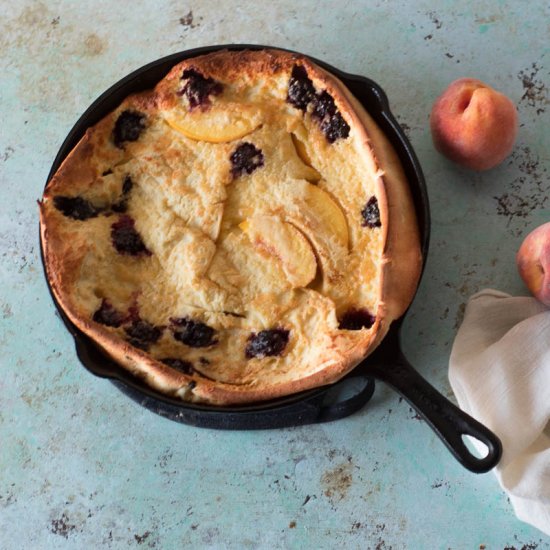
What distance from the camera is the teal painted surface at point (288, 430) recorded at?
2.29 meters

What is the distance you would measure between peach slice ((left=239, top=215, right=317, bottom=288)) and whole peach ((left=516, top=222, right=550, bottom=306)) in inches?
26.0

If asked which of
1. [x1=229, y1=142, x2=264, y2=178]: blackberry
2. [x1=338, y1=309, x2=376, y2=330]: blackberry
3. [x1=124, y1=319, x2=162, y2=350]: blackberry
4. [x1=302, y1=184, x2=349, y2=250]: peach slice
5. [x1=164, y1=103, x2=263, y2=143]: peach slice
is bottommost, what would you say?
[x1=124, y1=319, x2=162, y2=350]: blackberry

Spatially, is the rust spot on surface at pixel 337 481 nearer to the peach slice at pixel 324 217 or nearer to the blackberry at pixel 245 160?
the peach slice at pixel 324 217

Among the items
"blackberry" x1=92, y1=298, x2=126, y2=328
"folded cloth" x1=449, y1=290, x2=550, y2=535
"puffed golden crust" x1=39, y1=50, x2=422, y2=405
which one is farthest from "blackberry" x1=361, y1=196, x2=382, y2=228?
"blackberry" x1=92, y1=298, x2=126, y2=328

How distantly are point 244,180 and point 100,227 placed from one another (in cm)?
A: 44

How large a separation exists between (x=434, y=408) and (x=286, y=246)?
60 cm

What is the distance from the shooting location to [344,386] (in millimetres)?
2318

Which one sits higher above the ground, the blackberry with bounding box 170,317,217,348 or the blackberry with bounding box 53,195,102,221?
the blackberry with bounding box 53,195,102,221

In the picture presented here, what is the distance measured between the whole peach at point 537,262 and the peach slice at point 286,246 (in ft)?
2.17

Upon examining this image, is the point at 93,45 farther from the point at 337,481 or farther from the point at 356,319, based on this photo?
the point at 337,481

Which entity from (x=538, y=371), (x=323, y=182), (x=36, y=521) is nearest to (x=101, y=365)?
(x=36, y=521)

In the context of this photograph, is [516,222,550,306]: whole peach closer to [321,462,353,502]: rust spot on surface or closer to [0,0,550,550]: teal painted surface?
[0,0,550,550]: teal painted surface

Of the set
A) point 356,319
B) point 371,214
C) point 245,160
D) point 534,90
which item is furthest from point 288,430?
point 534,90

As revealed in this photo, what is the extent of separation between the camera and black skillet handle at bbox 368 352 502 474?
1967 millimetres
